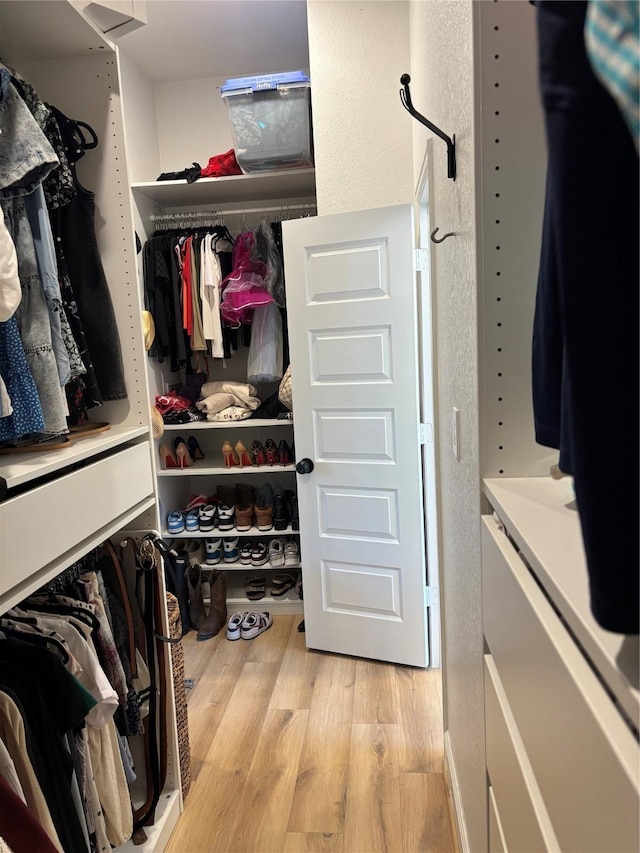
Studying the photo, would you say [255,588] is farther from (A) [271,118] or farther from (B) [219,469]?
(A) [271,118]

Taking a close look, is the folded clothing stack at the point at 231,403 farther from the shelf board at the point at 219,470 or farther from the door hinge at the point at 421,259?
the door hinge at the point at 421,259

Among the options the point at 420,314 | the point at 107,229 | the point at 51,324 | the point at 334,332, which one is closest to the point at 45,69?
the point at 107,229

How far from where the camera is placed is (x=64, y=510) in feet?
3.86

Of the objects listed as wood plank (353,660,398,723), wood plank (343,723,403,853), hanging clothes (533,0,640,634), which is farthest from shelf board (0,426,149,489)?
wood plank (353,660,398,723)

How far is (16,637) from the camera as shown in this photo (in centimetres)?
120

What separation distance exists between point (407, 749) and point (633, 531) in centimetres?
193

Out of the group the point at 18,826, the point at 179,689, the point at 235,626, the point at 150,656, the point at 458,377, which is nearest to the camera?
the point at 18,826

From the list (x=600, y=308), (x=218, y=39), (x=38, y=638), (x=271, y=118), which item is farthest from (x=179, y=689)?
(x=218, y=39)

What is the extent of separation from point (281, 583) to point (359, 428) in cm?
116

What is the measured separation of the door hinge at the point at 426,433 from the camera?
93.5 inches

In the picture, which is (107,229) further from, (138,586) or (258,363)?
(258,363)

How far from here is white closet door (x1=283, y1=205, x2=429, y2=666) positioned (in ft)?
7.61

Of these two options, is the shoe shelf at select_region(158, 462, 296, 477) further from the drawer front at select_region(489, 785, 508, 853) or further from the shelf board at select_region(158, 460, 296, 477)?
the drawer front at select_region(489, 785, 508, 853)

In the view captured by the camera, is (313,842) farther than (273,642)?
No
